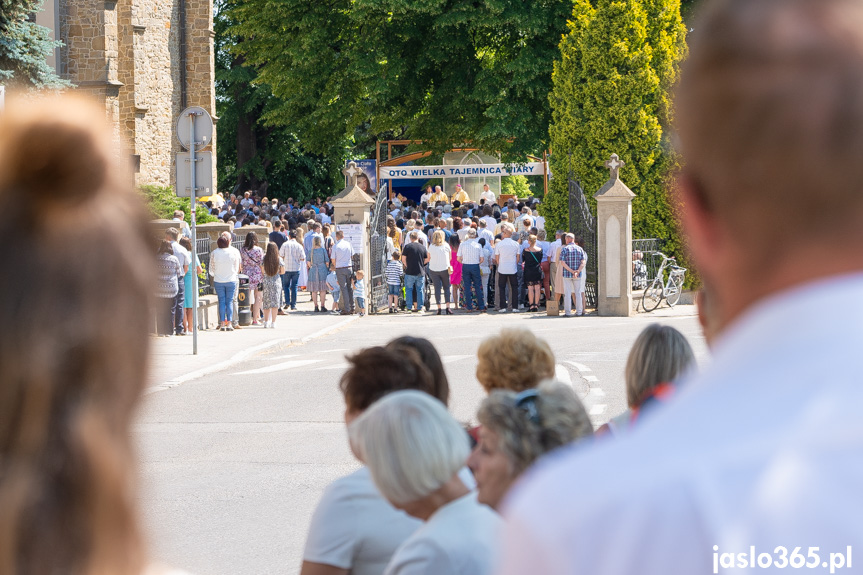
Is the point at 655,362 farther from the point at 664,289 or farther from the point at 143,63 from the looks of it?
the point at 143,63

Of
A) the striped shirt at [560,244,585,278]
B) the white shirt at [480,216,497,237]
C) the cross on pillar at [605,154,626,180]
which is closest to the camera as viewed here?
the striped shirt at [560,244,585,278]

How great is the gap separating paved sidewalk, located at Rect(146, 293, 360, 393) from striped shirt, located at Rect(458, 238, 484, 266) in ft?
8.31

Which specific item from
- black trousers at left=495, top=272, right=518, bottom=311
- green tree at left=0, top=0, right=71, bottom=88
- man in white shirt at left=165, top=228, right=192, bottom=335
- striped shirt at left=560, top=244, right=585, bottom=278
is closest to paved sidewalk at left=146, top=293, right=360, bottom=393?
man in white shirt at left=165, top=228, right=192, bottom=335

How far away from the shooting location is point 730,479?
2.20ft

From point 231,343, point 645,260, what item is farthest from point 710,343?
point 645,260

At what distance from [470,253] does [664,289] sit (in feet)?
13.7

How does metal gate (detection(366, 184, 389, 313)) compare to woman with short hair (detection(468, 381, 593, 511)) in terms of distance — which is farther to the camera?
metal gate (detection(366, 184, 389, 313))

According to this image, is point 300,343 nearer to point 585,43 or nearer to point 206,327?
point 206,327

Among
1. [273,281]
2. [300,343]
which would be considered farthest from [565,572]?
[273,281]

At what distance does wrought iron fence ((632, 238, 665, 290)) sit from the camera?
23.5 m

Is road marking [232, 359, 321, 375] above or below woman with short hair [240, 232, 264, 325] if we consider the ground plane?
below

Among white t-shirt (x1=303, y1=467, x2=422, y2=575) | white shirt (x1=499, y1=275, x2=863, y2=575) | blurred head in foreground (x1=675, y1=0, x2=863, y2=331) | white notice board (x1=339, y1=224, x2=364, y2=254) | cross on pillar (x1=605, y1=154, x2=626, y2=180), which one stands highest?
cross on pillar (x1=605, y1=154, x2=626, y2=180)

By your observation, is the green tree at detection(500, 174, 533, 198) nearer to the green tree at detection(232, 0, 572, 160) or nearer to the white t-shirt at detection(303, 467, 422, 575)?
the green tree at detection(232, 0, 572, 160)

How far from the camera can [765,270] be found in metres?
0.82
